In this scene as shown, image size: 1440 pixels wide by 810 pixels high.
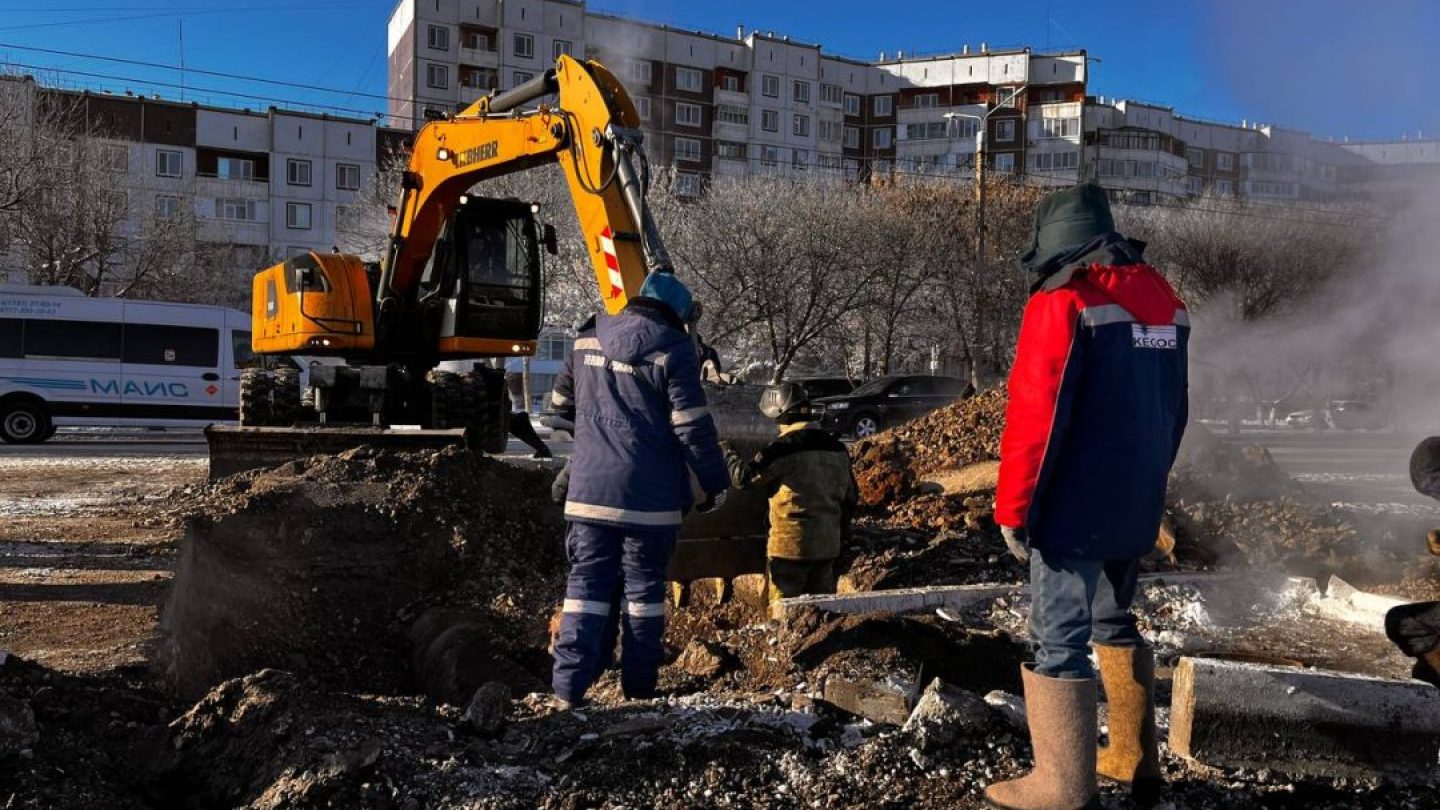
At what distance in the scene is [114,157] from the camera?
31125mm

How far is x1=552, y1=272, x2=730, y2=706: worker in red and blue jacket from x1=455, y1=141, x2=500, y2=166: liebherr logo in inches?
234

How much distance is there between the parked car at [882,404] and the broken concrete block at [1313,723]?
18566mm

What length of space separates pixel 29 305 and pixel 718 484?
16.8 m

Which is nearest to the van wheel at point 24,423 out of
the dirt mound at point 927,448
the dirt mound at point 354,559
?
the dirt mound at point 354,559

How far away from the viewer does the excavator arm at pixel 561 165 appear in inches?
288

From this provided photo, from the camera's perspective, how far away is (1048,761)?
3.11 meters

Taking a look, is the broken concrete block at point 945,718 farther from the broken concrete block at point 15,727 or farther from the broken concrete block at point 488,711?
the broken concrete block at point 15,727

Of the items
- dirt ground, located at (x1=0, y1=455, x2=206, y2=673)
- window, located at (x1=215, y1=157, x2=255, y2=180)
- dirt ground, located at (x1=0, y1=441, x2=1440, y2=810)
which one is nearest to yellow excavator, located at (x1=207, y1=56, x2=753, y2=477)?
dirt ground, located at (x1=0, y1=455, x2=206, y2=673)

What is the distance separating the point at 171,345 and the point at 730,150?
4362 centimetres

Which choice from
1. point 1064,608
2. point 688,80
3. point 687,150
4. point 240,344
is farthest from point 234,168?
point 1064,608

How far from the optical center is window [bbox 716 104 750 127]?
191 ft

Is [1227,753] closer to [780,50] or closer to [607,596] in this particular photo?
[607,596]

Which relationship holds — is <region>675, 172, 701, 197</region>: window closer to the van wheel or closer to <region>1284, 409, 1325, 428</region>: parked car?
<region>1284, 409, 1325, 428</region>: parked car

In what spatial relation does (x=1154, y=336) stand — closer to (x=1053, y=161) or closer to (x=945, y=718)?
(x=945, y=718)
